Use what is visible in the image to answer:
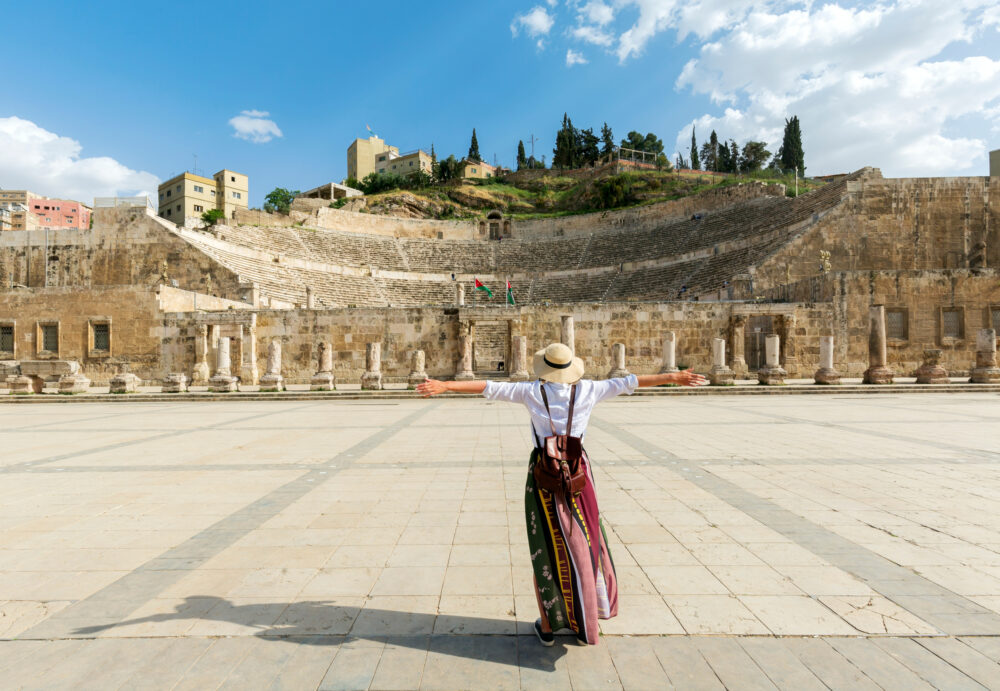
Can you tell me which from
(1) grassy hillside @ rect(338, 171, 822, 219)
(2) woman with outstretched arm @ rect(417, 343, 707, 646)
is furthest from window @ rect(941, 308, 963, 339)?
(1) grassy hillside @ rect(338, 171, 822, 219)

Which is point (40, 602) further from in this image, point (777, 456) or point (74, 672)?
point (777, 456)

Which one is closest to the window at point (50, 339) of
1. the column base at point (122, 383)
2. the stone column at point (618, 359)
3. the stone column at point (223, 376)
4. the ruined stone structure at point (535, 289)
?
the ruined stone structure at point (535, 289)

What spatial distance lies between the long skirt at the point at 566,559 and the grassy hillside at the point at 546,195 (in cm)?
5332

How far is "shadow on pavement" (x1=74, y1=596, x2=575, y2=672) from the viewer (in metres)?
2.50

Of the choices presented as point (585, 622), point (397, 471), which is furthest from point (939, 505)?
point (397, 471)

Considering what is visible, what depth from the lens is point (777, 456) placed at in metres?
6.81

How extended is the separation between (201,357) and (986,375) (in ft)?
95.8

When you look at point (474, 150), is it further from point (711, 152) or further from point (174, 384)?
Answer: point (174, 384)

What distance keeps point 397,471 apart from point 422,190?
61.9 metres

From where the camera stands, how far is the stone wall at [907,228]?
27.3 metres

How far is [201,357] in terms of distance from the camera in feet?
67.9

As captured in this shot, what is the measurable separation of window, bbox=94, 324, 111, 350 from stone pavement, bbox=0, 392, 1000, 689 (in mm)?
16435

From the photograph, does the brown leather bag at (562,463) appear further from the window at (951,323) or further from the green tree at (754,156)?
the green tree at (754,156)

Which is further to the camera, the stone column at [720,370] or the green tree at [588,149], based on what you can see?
the green tree at [588,149]
